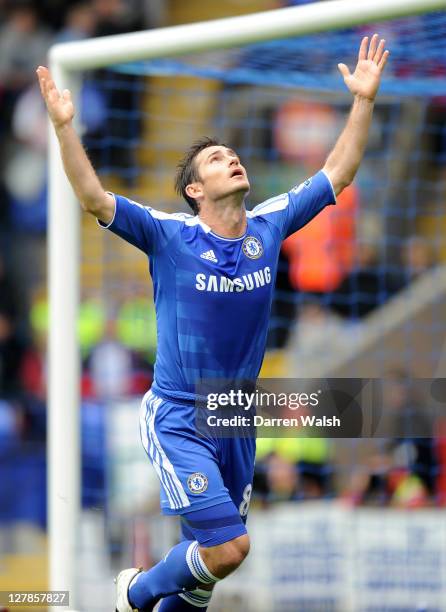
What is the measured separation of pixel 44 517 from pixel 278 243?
213 inches

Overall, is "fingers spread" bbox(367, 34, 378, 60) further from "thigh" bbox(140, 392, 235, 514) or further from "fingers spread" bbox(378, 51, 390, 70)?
"thigh" bbox(140, 392, 235, 514)

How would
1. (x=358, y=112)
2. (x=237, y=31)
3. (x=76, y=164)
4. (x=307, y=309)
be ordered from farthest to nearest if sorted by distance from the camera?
(x=307, y=309) < (x=237, y=31) < (x=358, y=112) < (x=76, y=164)

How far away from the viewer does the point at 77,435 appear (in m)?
6.92

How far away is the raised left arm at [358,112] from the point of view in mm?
5680

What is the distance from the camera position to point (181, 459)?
5348 mm

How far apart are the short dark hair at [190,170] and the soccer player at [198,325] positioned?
19 mm

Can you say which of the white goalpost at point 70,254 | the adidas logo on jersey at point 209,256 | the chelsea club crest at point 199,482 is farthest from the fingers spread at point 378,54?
the chelsea club crest at point 199,482

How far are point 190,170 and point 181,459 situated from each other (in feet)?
4.31

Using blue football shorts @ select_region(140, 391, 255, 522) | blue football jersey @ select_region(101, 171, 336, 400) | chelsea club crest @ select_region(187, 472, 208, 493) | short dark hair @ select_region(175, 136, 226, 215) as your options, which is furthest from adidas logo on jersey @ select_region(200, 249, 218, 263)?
chelsea club crest @ select_region(187, 472, 208, 493)

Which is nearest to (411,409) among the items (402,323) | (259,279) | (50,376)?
(402,323)

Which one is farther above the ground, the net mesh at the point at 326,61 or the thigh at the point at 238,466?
the net mesh at the point at 326,61

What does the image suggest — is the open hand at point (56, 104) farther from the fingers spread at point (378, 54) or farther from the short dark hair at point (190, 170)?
the fingers spread at point (378, 54)

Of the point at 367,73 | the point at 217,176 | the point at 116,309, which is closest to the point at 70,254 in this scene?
the point at 217,176

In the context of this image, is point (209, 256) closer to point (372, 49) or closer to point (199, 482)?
point (199, 482)
